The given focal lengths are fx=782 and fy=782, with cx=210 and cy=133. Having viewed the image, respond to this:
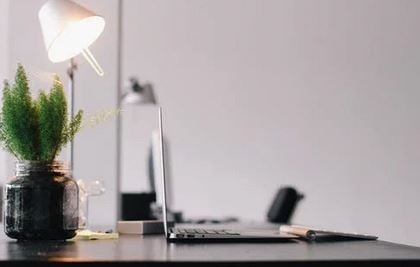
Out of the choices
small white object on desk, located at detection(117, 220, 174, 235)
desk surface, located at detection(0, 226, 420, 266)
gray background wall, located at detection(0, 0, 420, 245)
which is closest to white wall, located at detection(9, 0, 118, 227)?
small white object on desk, located at detection(117, 220, 174, 235)

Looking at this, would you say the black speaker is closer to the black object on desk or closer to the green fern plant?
the black object on desk

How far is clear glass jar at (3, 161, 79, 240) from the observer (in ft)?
5.37

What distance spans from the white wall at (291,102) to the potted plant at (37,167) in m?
5.08

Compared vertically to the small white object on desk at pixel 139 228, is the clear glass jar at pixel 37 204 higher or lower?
higher

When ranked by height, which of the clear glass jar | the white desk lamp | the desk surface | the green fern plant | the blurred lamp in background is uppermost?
the blurred lamp in background

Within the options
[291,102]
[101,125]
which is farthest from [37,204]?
[291,102]

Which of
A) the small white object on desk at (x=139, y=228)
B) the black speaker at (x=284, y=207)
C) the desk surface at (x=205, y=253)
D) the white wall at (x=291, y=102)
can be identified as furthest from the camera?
the white wall at (x=291, y=102)

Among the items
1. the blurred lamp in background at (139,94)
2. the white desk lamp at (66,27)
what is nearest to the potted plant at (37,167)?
the white desk lamp at (66,27)

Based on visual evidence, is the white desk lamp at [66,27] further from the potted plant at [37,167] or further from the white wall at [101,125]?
the white wall at [101,125]

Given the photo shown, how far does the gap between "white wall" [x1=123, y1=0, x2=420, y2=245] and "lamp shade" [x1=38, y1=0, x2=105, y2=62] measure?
456cm

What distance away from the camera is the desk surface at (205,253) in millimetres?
1146

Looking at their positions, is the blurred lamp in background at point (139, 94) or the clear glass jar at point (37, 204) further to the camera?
the blurred lamp in background at point (139, 94)

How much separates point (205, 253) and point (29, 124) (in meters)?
0.59

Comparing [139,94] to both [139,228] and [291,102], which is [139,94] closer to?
[291,102]
